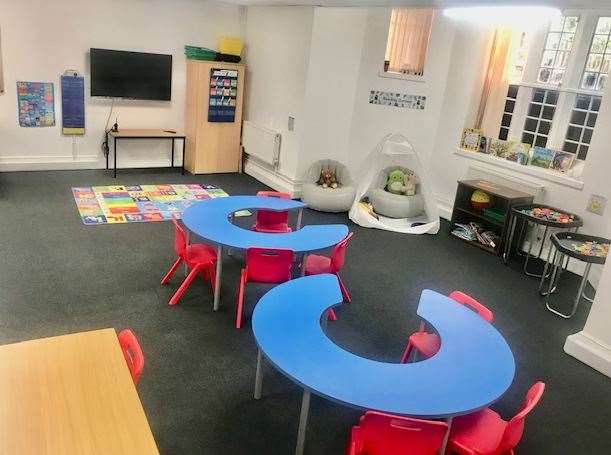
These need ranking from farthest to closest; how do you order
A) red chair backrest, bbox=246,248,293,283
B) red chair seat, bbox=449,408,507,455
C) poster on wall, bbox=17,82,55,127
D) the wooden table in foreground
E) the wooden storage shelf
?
poster on wall, bbox=17,82,55,127 < the wooden storage shelf < red chair backrest, bbox=246,248,293,283 < red chair seat, bbox=449,408,507,455 < the wooden table in foreground

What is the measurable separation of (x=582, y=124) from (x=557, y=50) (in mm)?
865

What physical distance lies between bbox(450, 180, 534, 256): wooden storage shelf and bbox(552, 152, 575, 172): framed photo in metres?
0.41

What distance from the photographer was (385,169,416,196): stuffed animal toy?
6.68 meters

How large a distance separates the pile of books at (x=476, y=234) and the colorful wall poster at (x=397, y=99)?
172 centimetres

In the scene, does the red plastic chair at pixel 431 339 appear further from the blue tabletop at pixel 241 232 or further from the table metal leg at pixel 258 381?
Result: the blue tabletop at pixel 241 232

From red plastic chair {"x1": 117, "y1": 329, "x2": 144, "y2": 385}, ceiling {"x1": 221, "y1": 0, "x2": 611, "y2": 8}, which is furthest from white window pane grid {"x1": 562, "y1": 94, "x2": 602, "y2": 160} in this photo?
red plastic chair {"x1": 117, "y1": 329, "x2": 144, "y2": 385}

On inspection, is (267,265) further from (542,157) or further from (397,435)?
(542,157)

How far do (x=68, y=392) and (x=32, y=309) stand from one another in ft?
6.87

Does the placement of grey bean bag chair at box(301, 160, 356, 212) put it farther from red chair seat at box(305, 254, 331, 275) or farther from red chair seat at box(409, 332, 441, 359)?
red chair seat at box(409, 332, 441, 359)

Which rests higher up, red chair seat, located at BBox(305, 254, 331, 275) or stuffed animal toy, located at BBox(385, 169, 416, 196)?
stuffed animal toy, located at BBox(385, 169, 416, 196)

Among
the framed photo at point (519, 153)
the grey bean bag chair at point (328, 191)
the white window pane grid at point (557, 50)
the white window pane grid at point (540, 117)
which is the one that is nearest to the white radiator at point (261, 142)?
the grey bean bag chair at point (328, 191)

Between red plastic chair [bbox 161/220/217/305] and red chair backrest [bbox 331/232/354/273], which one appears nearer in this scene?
red chair backrest [bbox 331/232/354/273]

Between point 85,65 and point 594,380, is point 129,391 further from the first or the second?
point 85,65

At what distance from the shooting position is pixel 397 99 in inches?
274
